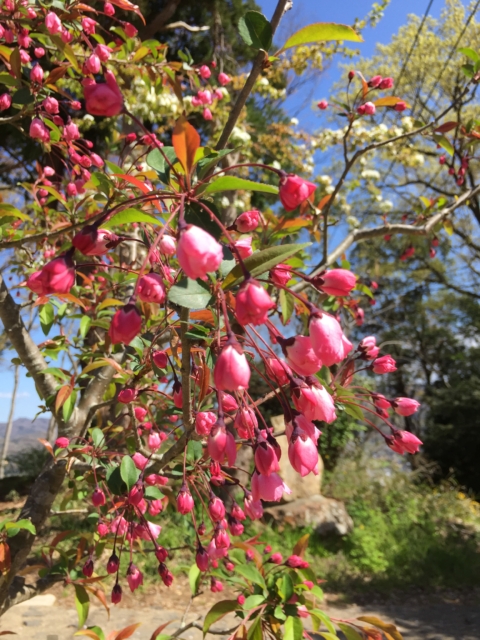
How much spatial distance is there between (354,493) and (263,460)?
5.52 m

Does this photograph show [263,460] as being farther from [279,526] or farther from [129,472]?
[279,526]

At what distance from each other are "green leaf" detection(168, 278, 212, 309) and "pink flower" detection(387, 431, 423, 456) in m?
0.52

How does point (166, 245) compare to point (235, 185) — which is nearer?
point (235, 185)

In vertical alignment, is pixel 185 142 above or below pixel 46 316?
below

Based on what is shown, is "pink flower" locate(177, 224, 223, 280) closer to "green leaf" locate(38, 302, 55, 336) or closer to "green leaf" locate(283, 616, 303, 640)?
"green leaf" locate(283, 616, 303, 640)

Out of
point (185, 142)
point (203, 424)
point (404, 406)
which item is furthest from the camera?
point (404, 406)

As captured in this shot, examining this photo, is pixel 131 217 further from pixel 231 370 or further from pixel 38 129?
pixel 38 129

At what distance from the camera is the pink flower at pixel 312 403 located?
55 centimetres

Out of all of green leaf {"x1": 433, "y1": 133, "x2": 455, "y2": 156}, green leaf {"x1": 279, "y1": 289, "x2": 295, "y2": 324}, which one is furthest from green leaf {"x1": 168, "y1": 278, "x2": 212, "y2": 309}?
green leaf {"x1": 433, "y1": 133, "x2": 455, "y2": 156}

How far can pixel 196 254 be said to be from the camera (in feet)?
1.40

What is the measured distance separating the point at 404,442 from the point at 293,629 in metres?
0.53

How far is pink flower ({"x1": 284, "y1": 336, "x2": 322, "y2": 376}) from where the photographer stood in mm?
514

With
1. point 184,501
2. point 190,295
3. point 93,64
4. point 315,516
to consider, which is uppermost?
point 93,64

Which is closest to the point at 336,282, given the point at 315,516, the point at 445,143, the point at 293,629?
the point at 293,629
